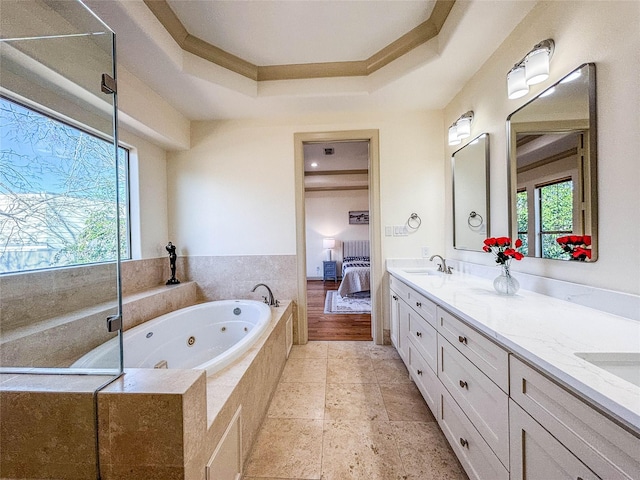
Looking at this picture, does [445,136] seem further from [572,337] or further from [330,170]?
[330,170]

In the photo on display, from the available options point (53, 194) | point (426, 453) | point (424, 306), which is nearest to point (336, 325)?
point (424, 306)

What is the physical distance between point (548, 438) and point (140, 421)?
1246 mm

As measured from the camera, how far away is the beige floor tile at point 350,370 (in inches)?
81.0

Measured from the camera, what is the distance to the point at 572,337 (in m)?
0.81

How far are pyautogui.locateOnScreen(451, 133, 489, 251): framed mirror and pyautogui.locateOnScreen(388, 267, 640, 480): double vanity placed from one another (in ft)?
2.39

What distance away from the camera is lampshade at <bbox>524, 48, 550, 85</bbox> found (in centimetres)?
130

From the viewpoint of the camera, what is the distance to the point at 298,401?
1.80 metres

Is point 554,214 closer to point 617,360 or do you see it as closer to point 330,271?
point 617,360

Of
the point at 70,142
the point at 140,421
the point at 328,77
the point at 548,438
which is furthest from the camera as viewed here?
the point at 328,77

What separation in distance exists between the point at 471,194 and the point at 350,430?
2032 mm

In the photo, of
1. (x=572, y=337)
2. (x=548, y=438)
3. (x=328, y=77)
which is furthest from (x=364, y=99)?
(x=548, y=438)

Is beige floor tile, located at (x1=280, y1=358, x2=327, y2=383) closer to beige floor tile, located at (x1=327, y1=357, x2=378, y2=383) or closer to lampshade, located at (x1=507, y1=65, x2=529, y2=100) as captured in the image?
beige floor tile, located at (x1=327, y1=357, x2=378, y2=383)

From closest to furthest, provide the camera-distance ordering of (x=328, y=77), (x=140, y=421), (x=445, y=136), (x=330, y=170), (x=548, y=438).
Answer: (x=548, y=438) < (x=140, y=421) < (x=328, y=77) < (x=445, y=136) < (x=330, y=170)

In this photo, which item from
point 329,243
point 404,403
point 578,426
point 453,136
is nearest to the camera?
point 578,426
